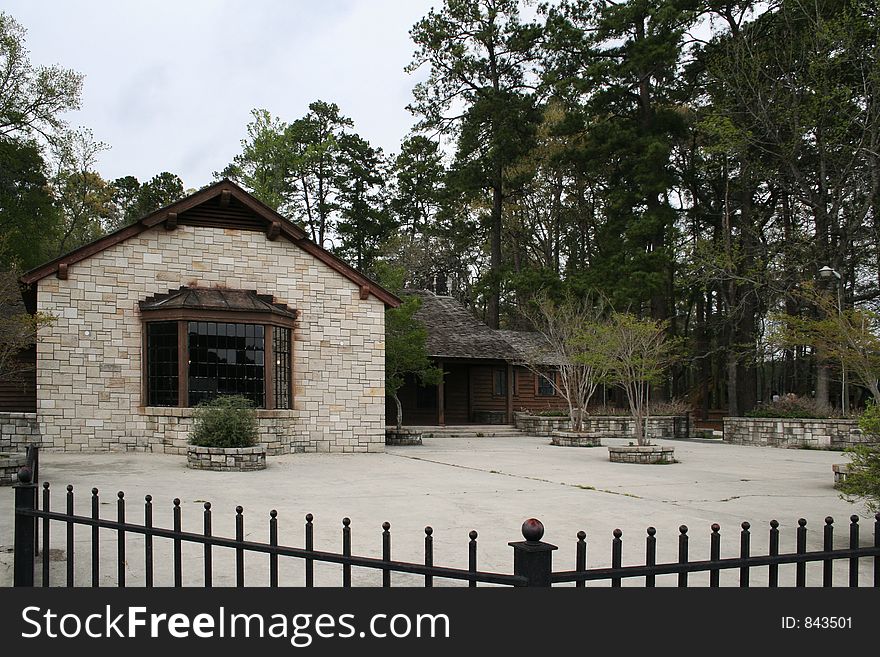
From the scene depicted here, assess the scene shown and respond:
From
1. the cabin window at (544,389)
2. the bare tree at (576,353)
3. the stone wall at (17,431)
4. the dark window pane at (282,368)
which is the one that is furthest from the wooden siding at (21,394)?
the cabin window at (544,389)

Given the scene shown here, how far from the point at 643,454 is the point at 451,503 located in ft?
26.9

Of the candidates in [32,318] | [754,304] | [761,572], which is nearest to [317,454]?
[32,318]

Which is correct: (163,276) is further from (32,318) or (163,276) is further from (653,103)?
(653,103)

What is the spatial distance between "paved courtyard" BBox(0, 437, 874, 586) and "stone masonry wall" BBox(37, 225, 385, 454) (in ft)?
2.73

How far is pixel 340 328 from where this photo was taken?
19281 mm

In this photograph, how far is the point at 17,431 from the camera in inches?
658

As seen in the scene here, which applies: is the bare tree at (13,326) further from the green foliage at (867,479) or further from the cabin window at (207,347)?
the green foliage at (867,479)

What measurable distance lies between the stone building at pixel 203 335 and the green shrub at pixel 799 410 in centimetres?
1320

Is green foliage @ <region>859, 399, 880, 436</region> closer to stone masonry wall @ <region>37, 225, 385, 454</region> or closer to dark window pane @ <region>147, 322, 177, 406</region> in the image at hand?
stone masonry wall @ <region>37, 225, 385, 454</region>

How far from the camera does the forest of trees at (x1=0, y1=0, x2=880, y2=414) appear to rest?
86.9 feet

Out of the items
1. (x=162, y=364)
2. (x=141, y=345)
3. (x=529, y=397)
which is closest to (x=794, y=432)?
(x=529, y=397)

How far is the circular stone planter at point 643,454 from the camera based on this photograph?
56.2 feet

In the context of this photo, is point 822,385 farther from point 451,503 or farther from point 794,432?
point 451,503

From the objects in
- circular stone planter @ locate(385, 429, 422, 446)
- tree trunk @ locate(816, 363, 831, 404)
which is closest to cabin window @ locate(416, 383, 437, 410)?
circular stone planter @ locate(385, 429, 422, 446)
